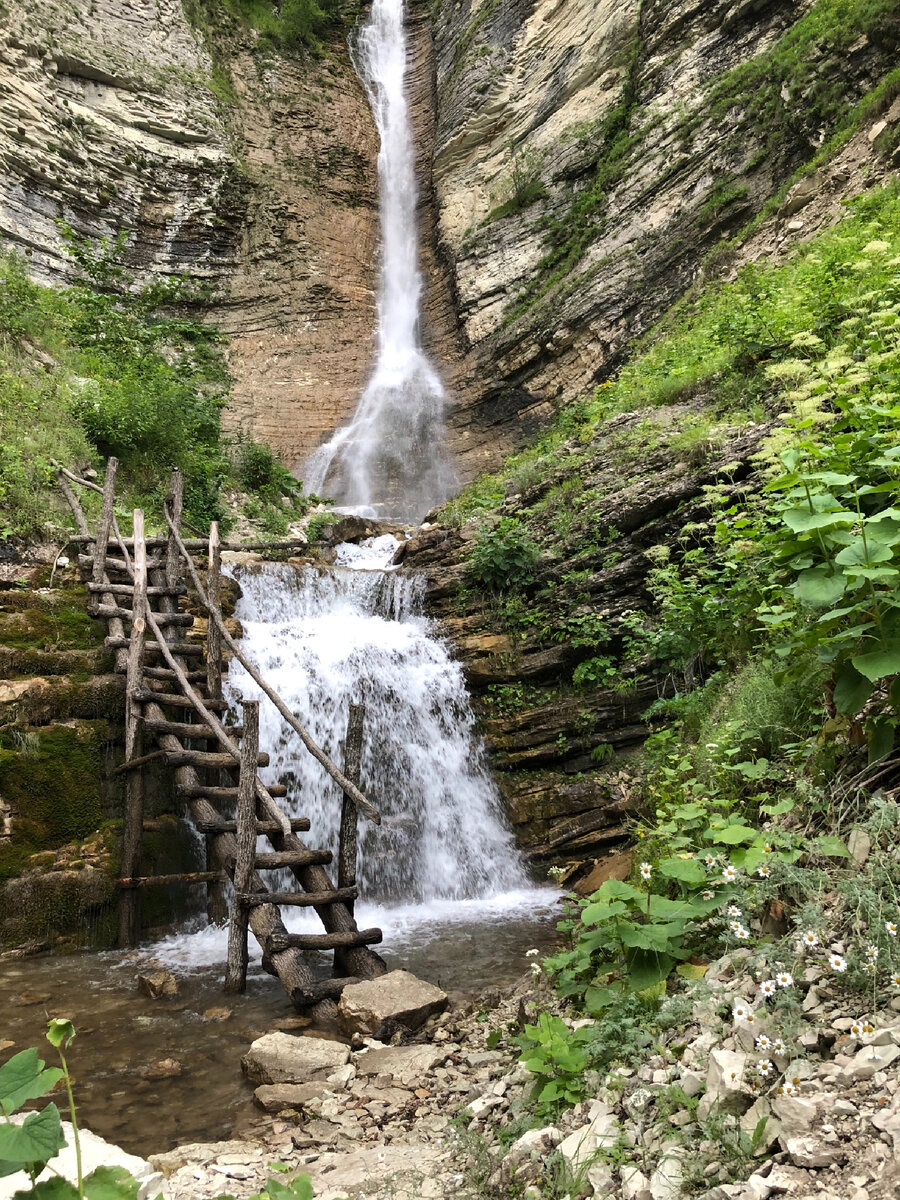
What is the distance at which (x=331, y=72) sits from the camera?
27.0 metres

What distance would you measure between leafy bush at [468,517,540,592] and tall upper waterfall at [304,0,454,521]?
8.01 m

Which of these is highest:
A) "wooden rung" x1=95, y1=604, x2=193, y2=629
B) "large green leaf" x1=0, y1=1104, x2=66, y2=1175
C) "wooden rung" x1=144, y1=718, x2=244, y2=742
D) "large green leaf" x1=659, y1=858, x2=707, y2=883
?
"wooden rung" x1=95, y1=604, x2=193, y2=629

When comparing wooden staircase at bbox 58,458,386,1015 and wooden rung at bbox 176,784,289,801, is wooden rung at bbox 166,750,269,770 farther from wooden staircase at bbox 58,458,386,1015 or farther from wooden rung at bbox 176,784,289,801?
wooden rung at bbox 176,784,289,801

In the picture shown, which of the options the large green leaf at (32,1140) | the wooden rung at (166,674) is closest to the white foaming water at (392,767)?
the wooden rung at (166,674)

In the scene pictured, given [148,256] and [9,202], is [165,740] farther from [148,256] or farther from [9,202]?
[148,256]

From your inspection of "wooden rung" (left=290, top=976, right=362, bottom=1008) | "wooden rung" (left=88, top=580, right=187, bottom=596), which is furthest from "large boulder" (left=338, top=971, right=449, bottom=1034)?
"wooden rung" (left=88, top=580, right=187, bottom=596)

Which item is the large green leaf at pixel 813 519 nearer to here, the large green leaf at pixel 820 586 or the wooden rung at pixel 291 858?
the large green leaf at pixel 820 586

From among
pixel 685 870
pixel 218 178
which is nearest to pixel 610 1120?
pixel 685 870

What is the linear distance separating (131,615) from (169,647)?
51 cm

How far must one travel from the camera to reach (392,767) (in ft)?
27.6

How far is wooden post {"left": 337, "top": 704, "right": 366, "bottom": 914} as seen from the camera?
5816mm

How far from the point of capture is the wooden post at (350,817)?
5.82 metres

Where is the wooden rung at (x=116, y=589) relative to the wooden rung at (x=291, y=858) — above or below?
above

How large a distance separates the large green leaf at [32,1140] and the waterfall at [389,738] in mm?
5452
